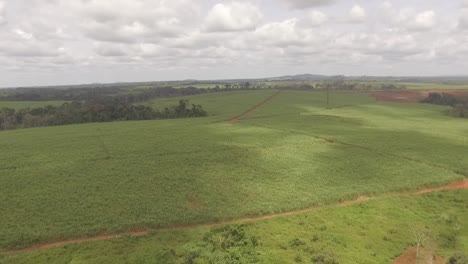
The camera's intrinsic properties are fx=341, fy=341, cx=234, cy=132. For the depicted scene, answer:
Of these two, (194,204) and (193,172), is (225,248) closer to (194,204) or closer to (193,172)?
(194,204)

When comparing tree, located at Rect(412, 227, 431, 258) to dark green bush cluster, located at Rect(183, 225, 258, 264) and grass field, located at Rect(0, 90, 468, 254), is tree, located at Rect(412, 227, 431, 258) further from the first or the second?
dark green bush cluster, located at Rect(183, 225, 258, 264)

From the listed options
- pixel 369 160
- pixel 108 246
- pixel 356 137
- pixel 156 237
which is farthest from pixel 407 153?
pixel 108 246

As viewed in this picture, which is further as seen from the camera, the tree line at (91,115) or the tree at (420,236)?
the tree line at (91,115)

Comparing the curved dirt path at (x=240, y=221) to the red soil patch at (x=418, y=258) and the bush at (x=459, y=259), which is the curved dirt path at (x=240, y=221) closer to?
the red soil patch at (x=418, y=258)

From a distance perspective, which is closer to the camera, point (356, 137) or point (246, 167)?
point (246, 167)

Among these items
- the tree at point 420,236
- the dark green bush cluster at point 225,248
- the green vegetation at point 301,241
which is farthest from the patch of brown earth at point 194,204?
the tree at point 420,236

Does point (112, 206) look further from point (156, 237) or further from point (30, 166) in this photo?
point (30, 166)

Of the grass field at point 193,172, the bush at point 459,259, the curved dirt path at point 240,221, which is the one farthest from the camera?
the grass field at point 193,172

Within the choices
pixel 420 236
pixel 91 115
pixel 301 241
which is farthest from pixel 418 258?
pixel 91 115
